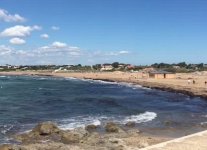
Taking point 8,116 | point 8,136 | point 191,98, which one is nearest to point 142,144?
point 8,136

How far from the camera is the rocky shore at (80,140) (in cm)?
2447

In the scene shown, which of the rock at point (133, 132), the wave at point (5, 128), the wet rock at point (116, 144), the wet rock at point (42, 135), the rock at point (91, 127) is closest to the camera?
the wet rock at point (116, 144)

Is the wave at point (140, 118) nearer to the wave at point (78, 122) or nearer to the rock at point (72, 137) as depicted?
the wave at point (78, 122)

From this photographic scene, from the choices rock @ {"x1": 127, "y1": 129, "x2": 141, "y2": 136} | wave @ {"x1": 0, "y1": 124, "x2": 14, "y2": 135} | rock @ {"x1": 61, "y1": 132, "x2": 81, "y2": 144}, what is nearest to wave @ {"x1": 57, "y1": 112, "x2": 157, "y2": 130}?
wave @ {"x1": 0, "y1": 124, "x2": 14, "y2": 135}

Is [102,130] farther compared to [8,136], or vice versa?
[102,130]

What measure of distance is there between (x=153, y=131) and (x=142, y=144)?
606cm

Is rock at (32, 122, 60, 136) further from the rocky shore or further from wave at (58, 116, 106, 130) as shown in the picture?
wave at (58, 116, 106, 130)

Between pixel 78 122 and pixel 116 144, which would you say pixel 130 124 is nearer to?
pixel 78 122

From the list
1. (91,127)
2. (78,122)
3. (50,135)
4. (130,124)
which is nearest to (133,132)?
(91,127)

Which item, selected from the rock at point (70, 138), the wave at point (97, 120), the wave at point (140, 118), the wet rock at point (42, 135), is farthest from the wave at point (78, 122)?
the rock at point (70, 138)

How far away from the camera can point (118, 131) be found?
29875mm

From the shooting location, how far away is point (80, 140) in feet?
86.5

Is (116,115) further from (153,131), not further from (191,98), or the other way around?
(191,98)

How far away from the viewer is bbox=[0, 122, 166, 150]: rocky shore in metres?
24.5
